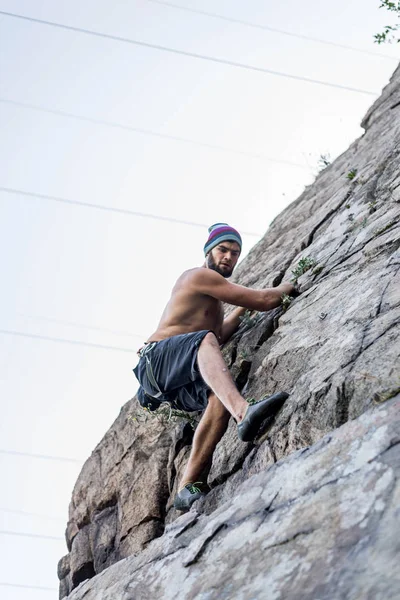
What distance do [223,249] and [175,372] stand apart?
1.66 meters

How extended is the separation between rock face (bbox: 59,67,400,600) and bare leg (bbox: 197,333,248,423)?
1.05 feet

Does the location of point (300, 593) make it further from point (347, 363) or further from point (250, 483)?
point (347, 363)

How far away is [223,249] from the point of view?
7.36 meters

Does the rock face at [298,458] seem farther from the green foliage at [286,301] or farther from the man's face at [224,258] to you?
the man's face at [224,258]

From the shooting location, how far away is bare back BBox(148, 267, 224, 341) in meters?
6.79

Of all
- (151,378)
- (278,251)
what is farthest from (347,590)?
(278,251)

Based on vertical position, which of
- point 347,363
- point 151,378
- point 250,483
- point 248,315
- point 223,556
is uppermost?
point 248,315

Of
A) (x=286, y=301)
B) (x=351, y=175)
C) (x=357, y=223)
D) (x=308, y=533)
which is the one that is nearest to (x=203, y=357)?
(x=286, y=301)

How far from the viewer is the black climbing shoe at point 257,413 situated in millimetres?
5199

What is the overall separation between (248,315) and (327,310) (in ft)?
5.35

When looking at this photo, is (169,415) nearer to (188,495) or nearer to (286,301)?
(188,495)

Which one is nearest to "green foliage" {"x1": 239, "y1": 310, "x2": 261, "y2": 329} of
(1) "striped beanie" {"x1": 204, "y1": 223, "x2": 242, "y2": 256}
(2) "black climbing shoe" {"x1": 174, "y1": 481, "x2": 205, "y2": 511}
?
(1) "striped beanie" {"x1": 204, "y1": 223, "x2": 242, "y2": 256}

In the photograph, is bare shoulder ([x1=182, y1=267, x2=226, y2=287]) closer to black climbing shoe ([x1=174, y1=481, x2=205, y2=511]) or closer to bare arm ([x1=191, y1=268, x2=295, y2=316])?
bare arm ([x1=191, y1=268, x2=295, y2=316])

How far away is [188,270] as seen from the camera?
703cm
